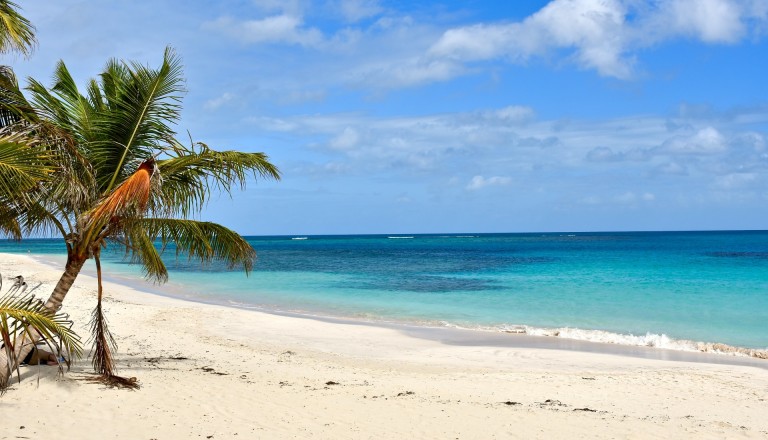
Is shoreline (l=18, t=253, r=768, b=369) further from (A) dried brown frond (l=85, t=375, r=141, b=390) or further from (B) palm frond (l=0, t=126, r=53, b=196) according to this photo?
(B) palm frond (l=0, t=126, r=53, b=196)

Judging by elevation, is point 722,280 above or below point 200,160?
below

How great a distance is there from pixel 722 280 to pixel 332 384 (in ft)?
89.0

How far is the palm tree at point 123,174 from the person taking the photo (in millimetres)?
7152

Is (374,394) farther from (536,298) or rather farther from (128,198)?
(536,298)

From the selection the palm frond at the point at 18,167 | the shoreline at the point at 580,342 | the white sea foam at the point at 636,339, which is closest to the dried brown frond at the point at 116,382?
the palm frond at the point at 18,167

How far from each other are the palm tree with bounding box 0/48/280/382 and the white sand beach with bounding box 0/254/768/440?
101 cm

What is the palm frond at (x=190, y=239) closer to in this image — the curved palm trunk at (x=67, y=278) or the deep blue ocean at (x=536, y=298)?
the curved palm trunk at (x=67, y=278)

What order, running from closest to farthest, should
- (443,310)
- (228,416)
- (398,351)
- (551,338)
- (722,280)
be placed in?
(228,416), (398,351), (551,338), (443,310), (722,280)

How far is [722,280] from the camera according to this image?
30000 mm

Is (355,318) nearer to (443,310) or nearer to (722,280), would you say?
Result: (443,310)

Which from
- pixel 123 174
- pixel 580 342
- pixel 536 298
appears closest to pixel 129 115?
pixel 123 174

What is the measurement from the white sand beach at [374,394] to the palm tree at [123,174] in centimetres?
101

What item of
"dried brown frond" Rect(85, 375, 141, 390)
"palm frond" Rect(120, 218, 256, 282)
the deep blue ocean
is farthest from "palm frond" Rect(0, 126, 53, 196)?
the deep blue ocean

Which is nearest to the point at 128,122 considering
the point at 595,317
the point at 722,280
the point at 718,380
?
the point at 718,380
